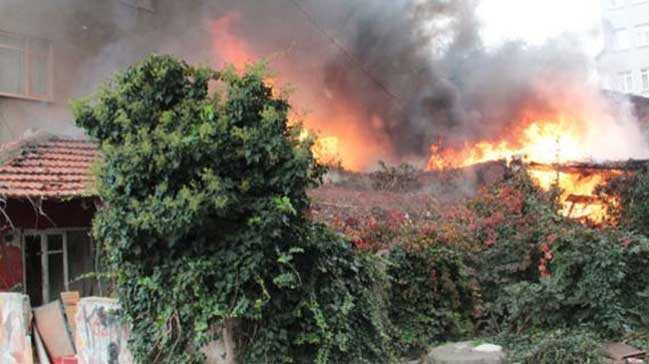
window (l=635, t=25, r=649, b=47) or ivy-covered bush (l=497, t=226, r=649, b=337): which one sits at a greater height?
window (l=635, t=25, r=649, b=47)

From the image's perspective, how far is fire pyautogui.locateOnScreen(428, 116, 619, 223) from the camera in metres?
17.5

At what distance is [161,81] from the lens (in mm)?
7434

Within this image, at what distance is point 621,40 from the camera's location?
4247 centimetres

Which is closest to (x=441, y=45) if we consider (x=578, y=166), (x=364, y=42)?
(x=364, y=42)

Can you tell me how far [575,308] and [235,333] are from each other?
617 centimetres

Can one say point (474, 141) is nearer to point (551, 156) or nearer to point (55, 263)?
point (551, 156)

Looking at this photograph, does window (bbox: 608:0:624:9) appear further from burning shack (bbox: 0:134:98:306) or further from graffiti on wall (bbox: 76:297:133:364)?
graffiti on wall (bbox: 76:297:133:364)

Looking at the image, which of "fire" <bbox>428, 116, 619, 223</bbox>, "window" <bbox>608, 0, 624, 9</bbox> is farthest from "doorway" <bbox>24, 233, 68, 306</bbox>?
"window" <bbox>608, 0, 624, 9</bbox>

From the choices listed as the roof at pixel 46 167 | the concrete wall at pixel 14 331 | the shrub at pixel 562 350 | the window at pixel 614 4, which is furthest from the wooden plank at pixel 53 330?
the window at pixel 614 4

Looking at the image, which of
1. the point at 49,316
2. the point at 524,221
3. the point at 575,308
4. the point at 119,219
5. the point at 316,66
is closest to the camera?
the point at 119,219

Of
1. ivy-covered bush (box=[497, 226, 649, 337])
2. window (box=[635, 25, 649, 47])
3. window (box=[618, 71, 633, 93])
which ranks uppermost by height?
window (box=[635, 25, 649, 47])

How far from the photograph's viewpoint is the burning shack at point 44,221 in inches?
423

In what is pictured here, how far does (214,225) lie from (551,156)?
591 inches

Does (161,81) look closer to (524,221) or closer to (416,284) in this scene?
(416,284)
